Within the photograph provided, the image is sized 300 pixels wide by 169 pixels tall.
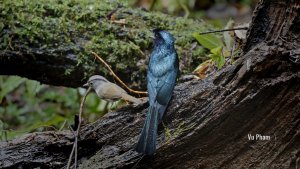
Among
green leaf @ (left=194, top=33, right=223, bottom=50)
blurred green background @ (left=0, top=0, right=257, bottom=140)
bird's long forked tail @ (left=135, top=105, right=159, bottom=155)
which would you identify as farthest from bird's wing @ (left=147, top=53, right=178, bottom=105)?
blurred green background @ (left=0, top=0, right=257, bottom=140)

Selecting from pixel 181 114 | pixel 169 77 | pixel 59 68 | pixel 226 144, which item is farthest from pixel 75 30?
pixel 226 144

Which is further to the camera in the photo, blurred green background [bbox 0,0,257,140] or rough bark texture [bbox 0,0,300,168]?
blurred green background [bbox 0,0,257,140]

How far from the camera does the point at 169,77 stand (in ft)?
10.2

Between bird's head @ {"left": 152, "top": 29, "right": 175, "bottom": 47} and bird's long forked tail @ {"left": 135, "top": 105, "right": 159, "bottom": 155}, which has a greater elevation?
bird's head @ {"left": 152, "top": 29, "right": 175, "bottom": 47}

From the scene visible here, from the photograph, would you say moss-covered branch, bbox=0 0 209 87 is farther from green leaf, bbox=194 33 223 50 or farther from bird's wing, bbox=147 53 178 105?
bird's wing, bbox=147 53 178 105

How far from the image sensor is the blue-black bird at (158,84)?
2734mm

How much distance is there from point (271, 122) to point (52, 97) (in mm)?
3898

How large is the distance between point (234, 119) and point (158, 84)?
1.89ft

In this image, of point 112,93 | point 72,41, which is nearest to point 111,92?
point 112,93

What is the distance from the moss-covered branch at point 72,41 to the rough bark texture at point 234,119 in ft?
Result: 3.58

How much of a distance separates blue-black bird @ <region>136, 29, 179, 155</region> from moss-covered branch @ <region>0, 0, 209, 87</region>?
0.73m

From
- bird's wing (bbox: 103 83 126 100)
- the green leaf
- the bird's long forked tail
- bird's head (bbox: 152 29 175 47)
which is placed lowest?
the bird's long forked tail

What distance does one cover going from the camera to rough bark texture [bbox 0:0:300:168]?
2604 millimetres

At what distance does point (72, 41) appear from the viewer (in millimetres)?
4109
